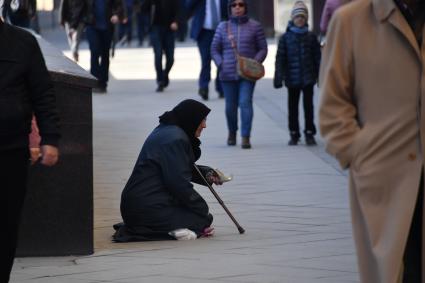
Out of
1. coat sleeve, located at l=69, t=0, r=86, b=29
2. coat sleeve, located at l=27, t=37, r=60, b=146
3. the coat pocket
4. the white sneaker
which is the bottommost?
coat sleeve, located at l=69, t=0, r=86, b=29

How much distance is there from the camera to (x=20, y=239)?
8453 millimetres

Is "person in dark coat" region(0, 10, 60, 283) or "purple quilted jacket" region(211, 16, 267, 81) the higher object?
"person in dark coat" region(0, 10, 60, 283)

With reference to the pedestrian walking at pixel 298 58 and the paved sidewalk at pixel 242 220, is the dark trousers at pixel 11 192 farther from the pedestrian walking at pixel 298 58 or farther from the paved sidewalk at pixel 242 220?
the pedestrian walking at pixel 298 58

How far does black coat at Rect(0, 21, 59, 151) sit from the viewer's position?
5.91 metres

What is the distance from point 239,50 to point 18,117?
27.4ft

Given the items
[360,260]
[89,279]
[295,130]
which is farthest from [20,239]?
[295,130]

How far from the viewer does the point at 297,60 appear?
1409 centimetres

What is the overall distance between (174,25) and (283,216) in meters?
11.0

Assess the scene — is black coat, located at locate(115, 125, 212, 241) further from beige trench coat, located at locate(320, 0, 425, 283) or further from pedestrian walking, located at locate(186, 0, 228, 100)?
pedestrian walking, located at locate(186, 0, 228, 100)

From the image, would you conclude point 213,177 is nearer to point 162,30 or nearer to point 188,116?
point 188,116

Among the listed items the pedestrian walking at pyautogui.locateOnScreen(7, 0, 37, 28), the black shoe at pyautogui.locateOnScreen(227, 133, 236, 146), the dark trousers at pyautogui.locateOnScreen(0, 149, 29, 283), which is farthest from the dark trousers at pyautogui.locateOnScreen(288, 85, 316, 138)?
the dark trousers at pyautogui.locateOnScreen(0, 149, 29, 283)

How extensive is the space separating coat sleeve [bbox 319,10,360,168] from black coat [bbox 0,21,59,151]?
1.39 m

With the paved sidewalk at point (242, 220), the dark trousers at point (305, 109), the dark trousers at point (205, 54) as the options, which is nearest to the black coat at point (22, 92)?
the paved sidewalk at point (242, 220)

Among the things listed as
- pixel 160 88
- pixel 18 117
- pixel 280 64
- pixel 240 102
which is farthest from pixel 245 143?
pixel 18 117
